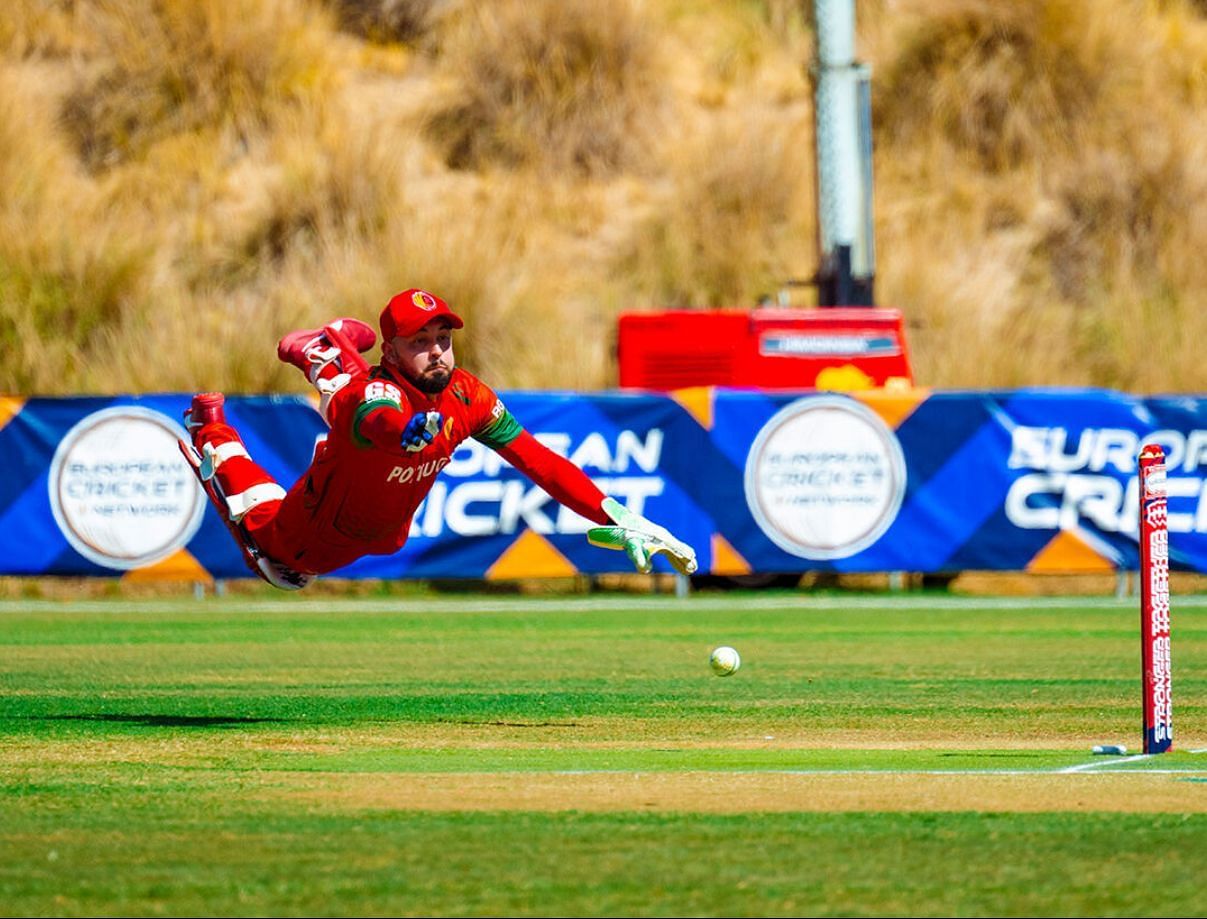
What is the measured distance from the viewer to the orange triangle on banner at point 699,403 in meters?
20.1

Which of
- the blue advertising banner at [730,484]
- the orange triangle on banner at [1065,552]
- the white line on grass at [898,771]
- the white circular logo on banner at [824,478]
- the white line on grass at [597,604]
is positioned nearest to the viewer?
the white line on grass at [898,771]

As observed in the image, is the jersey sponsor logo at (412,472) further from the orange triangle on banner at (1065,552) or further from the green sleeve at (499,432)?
the orange triangle on banner at (1065,552)

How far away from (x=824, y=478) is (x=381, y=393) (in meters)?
11.0

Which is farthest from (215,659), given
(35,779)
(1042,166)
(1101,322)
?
(1042,166)

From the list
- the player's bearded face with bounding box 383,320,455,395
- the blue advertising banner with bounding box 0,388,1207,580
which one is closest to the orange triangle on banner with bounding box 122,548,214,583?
the blue advertising banner with bounding box 0,388,1207,580

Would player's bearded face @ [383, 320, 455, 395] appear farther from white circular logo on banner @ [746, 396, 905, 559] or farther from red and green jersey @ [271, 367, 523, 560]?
white circular logo on banner @ [746, 396, 905, 559]

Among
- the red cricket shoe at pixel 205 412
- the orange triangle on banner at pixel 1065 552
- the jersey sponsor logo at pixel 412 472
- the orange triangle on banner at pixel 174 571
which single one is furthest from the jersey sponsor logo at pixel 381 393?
the orange triangle on banner at pixel 1065 552

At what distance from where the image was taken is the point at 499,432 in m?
10.4

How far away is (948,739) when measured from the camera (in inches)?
382

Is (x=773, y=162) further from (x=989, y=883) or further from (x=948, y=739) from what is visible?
(x=989, y=883)

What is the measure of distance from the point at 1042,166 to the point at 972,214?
2.34m

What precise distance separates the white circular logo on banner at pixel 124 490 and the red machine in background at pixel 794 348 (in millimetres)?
6702

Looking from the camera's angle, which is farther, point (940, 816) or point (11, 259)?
point (11, 259)

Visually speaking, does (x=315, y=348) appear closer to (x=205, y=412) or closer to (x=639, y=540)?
(x=205, y=412)
